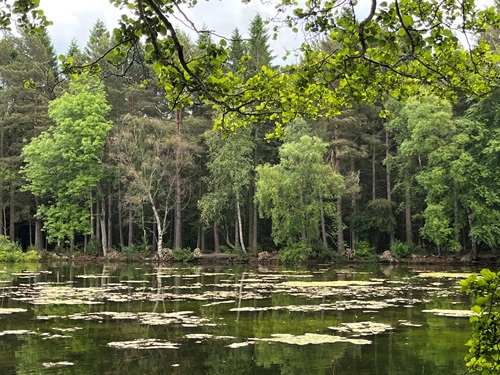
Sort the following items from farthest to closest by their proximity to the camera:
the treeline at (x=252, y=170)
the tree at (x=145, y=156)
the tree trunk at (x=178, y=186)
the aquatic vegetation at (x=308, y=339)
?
the tree trunk at (x=178, y=186) < the tree at (x=145, y=156) < the treeline at (x=252, y=170) < the aquatic vegetation at (x=308, y=339)

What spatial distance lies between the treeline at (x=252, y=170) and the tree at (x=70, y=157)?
0.12 meters

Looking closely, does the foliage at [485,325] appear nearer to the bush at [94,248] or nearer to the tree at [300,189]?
the tree at [300,189]

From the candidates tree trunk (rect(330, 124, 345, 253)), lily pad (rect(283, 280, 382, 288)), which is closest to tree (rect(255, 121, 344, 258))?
tree trunk (rect(330, 124, 345, 253))

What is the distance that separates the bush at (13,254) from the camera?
3306 cm

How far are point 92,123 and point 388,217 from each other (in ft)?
74.6

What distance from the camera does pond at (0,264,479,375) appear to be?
23.4ft

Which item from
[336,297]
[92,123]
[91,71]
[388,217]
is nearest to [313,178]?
[388,217]

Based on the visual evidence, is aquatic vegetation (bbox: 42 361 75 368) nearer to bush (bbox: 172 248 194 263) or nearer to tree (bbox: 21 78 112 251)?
bush (bbox: 172 248 194 263)

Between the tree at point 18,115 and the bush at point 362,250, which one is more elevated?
the tree at point 18,115

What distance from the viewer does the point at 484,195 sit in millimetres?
30047

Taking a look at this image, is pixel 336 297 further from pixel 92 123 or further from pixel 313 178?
pixel 92 123

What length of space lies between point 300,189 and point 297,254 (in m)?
4.32

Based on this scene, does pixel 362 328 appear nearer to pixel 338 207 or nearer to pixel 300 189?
pixel 300 189

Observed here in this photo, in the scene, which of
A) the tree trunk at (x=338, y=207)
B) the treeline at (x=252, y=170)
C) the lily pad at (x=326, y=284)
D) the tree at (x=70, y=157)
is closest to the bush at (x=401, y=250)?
the treeline at (x=252, y=170)
